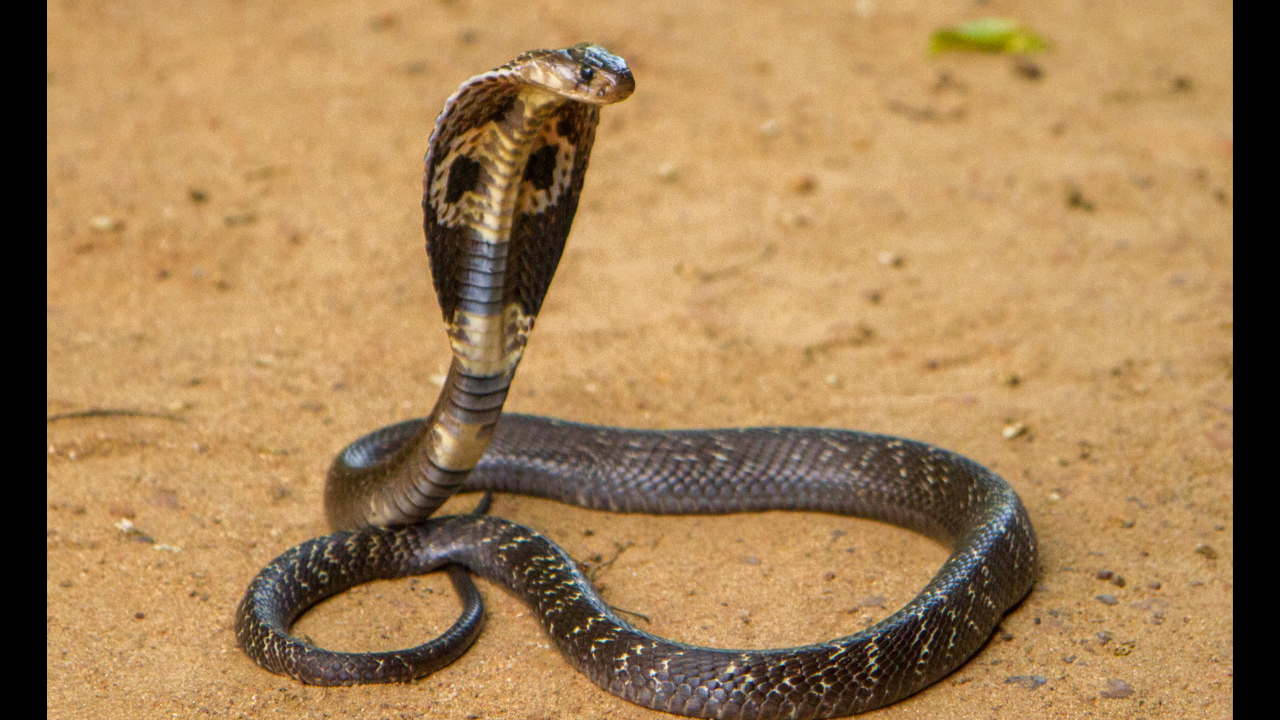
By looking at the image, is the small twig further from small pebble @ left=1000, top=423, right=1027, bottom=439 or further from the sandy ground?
small pebble @ left=1000, top=423, right=1027, bottom=439

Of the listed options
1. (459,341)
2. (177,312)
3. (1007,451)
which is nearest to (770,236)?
(1007,451)

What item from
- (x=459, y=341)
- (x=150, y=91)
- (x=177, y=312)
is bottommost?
(x=177, y=312)

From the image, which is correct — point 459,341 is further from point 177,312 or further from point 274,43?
point 274,43

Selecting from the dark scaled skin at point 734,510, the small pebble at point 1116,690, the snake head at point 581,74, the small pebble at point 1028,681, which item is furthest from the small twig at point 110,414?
the small pebble at point 1116,690

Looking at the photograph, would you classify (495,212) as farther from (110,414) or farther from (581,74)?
(110,414)

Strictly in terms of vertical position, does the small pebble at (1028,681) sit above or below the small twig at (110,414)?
above

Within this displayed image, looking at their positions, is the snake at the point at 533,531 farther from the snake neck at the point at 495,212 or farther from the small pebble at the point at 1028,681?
the small pebble at the point at 1028,681

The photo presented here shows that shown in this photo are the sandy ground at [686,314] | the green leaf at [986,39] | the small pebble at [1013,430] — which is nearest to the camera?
the sandy ground at [686,314]

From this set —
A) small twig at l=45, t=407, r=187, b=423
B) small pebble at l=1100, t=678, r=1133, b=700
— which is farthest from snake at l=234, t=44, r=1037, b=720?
small twig at l=45, t=407, r=187, b=423
